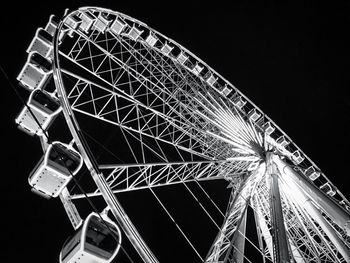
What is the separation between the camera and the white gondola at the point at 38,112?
242 inches

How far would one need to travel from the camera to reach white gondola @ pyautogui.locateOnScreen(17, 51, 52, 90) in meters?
6.70

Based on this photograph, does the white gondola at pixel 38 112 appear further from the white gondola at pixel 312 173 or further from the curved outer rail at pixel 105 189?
the white gondola at pixel 312 173

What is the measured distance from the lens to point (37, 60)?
22.0ft

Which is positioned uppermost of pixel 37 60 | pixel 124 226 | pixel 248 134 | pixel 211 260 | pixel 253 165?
pixel 248 134

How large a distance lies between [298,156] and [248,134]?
6.85m

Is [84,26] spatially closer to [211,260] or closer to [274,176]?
[274,176]

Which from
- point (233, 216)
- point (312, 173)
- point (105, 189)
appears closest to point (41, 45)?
point (105, 189)

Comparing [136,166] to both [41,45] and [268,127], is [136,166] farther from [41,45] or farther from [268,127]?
[268,127]

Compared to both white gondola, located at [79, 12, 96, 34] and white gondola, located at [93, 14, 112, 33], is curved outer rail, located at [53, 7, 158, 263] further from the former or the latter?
white gondola, located at [93, 14, 112, 33]

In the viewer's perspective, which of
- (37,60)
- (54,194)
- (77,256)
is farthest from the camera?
(37,60)

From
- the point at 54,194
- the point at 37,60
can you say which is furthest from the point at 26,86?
the point at 54,194

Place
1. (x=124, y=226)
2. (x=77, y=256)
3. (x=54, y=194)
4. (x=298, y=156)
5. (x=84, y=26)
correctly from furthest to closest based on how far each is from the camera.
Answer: (x=298, y=156) < (x=84, y=26) < (x=54, y=194) < (x=124, y=226) < (x=77, y=256)

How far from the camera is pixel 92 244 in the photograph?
477cm

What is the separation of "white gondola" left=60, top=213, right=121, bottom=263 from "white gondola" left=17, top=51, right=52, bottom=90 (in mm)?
3269
